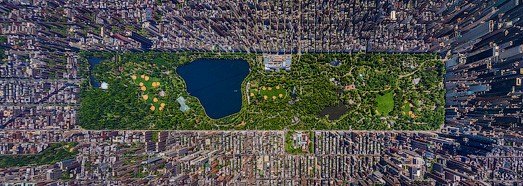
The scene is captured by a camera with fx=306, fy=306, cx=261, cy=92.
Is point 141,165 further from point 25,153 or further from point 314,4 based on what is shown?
point 314,4

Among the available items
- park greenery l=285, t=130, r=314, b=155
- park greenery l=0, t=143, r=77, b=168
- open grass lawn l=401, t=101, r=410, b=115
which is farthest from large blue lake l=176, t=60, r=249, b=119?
open grass lawn l=401, t=101, r=410, b=115

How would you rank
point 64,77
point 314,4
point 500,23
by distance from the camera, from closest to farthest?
1. point 500,23
2. point 314,4
3. point 64,77

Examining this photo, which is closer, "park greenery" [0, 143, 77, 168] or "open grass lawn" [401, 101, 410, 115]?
"park greenery" [0, 143, 77, 168]

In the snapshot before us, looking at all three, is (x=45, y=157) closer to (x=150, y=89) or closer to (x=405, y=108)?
(x=150, y=89)

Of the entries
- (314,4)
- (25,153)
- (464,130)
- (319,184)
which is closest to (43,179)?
(25,153)

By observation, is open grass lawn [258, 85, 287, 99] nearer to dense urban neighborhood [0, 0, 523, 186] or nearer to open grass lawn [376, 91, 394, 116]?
dense urban neighborhood [0, 0, 523, 186]

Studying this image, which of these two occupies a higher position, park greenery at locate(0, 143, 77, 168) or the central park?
the central park
